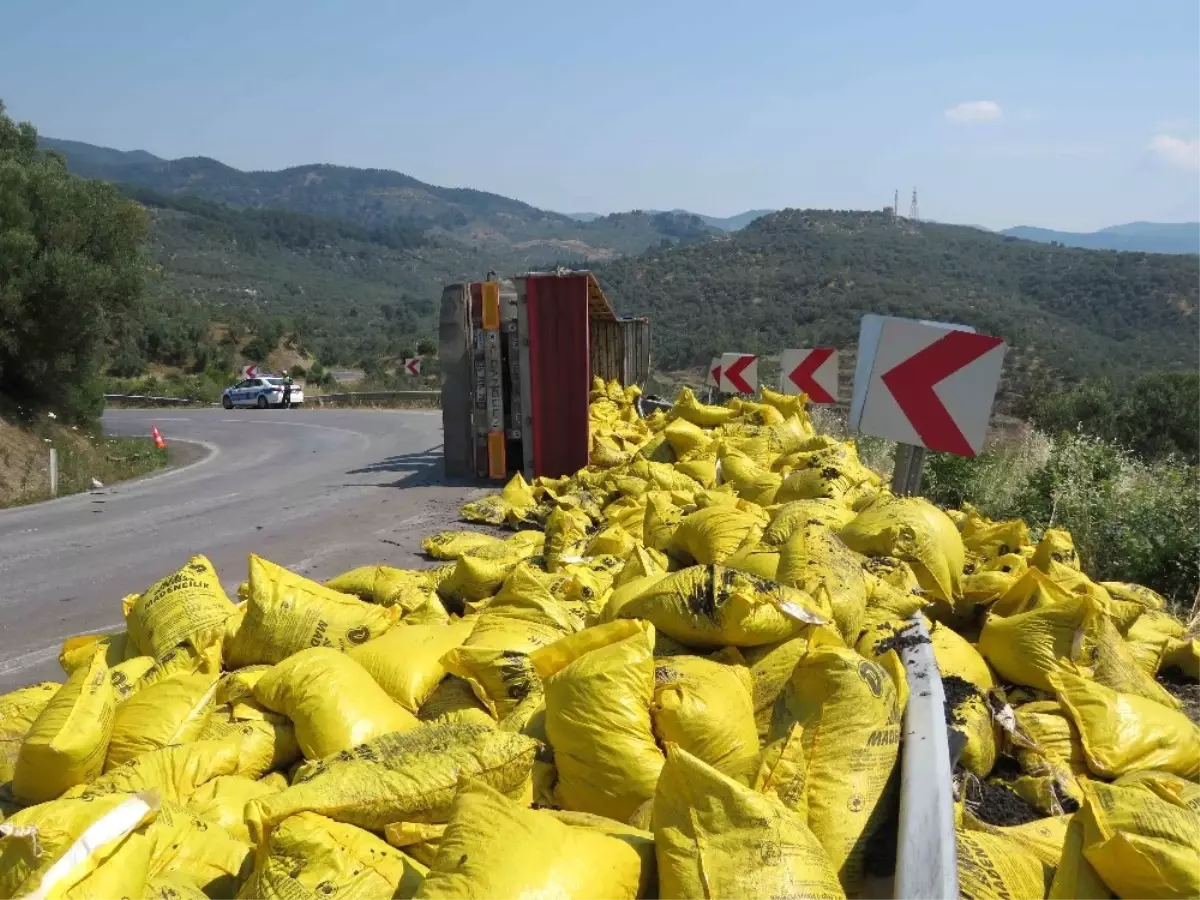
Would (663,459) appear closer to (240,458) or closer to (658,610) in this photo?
(658,610)

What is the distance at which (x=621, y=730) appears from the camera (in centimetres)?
242

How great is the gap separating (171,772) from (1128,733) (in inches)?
119

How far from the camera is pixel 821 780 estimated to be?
221cm

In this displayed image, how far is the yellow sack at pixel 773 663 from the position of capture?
272 cm

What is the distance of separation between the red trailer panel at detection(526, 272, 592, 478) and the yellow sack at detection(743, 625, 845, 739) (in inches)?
270

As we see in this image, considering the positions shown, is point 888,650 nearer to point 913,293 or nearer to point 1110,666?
point 1110,666

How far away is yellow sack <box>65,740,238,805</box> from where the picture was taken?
101 inches

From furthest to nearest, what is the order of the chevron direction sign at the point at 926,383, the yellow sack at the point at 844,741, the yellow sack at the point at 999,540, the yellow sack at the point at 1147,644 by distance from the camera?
1. the yellow sack at the point at 999,540
2. the chevron direction sign at the point at 926,383
3. the yellow sack at the point at 1147,644
4. the yellow sack at the point at 844,741

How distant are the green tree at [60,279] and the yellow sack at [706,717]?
49.9 ft

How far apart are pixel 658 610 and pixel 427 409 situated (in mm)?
22160

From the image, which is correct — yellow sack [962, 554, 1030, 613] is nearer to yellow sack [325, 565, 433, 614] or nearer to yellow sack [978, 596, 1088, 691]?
yellow sack [978, 596, 1088, 691]

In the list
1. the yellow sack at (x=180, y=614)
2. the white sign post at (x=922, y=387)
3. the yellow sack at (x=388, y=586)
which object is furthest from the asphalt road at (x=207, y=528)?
the white sign post at (x=922, y=387)

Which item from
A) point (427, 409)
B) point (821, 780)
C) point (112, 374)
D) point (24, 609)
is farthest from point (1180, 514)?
point (112, 374)

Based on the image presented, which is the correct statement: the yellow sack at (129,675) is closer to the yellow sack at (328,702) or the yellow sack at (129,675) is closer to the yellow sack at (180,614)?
the yellow sack at (180,614)
